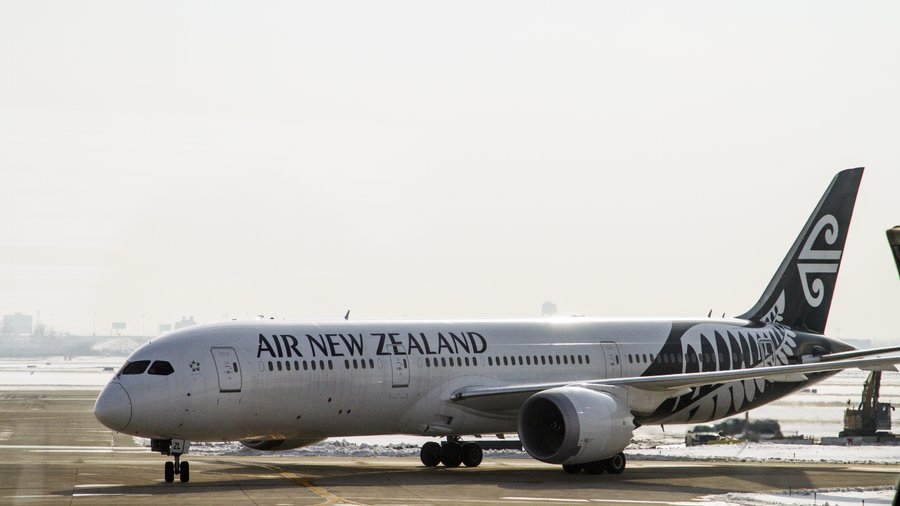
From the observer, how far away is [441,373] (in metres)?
34.6

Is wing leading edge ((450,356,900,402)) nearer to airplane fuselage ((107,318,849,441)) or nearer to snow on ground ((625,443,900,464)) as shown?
airplane fuselage ((107,318,849,441))

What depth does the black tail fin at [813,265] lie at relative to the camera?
4256 centimetres

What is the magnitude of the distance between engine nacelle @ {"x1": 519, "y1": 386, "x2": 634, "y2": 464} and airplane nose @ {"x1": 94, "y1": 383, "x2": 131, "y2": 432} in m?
9.82

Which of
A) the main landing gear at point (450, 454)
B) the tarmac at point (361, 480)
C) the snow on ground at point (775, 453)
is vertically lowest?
the snow on ground at point (775, 453)

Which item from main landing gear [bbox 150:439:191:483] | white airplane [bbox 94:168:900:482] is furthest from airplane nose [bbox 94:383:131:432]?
main landing gear [bbox 150:439:191:483]

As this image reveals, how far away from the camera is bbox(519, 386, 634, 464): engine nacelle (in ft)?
103

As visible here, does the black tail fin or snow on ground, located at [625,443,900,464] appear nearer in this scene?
snow on ground, located at [625,443,900,464]

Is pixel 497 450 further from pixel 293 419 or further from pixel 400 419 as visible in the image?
pixel 293 419

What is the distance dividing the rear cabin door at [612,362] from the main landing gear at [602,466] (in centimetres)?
436

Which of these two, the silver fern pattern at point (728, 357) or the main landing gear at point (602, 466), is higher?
the silver fern pattern at point (728, 357)

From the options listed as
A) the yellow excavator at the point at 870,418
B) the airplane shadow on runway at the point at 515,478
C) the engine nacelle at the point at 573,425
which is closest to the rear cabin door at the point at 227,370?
the airplane shadow on runway at the point at 515,478

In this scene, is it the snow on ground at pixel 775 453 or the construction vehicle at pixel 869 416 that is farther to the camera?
the construction vehicle at pixel 869 416

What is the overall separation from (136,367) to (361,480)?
5.94 meters

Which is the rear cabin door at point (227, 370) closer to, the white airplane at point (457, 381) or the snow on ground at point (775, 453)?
the white airplane at point (457, 381)
